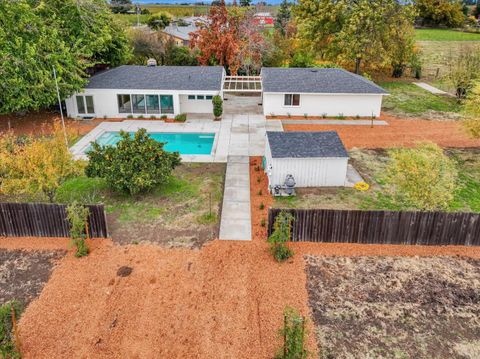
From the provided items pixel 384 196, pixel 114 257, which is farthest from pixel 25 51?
pixel 384 196

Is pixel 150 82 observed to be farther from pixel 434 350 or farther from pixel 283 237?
pixel 434 350

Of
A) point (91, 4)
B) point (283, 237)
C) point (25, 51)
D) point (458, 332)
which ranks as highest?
point (91, 4)

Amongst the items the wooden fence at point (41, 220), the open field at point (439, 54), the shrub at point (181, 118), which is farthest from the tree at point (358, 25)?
the wooden fence at point (41, 220)

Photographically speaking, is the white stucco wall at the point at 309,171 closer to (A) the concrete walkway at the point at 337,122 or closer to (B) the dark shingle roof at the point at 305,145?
(B) the dark shingle roof at the point at 305,145

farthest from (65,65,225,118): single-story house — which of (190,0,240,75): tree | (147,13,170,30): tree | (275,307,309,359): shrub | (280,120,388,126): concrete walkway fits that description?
(147,13,170,30): tree

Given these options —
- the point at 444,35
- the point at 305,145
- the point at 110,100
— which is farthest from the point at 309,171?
the point at 444,35

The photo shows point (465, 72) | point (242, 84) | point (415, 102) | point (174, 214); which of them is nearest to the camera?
point (174, 214)

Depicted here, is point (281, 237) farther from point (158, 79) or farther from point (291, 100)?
point (158, 79)

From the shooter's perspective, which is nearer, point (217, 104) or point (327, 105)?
point (217, 104)
